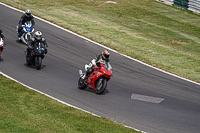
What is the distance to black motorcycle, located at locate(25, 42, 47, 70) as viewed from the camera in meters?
18.8

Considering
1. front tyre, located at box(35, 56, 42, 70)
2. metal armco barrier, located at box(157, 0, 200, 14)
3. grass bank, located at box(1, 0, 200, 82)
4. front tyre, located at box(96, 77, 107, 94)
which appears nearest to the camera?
front tyre, located at box(96, 77, 107, 94)

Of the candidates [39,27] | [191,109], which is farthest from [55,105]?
[39,27]

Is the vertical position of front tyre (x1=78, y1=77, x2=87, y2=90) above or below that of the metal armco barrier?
below

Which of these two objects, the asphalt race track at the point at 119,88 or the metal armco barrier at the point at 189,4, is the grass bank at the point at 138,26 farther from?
the asphalt race track at the point at 119,88

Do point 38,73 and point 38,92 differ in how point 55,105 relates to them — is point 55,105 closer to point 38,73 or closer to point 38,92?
point 38,92

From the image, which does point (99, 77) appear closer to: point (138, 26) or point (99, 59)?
point (99, 59)

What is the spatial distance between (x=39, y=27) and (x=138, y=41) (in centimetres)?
799

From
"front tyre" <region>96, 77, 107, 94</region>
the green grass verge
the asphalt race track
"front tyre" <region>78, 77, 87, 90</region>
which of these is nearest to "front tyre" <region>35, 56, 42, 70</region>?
the asphalt race track

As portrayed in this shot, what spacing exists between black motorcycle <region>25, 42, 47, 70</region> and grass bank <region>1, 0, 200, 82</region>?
716cm

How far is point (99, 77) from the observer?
51.6ft

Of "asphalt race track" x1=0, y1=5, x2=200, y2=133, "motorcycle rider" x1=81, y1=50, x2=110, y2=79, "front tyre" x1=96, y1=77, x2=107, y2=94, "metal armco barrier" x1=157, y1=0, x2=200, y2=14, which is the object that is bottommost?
"asphalt race track" x1=0, y1=5, x2=200, y2=133

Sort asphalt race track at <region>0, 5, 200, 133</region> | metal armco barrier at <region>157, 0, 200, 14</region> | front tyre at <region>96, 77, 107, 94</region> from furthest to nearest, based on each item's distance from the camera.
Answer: metal armco barrier at <region>157, 0, 200, 14</region>
front tyre at <region>96, 77, 107, 94</region>
asphalt race track at <region>0, 5, 200, 133</region>

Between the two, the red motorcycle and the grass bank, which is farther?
the grass bank

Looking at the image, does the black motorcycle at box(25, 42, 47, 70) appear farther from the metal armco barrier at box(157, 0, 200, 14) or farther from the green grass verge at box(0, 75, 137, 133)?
the metal armco barrier at box(157, 0, 200, 14)
